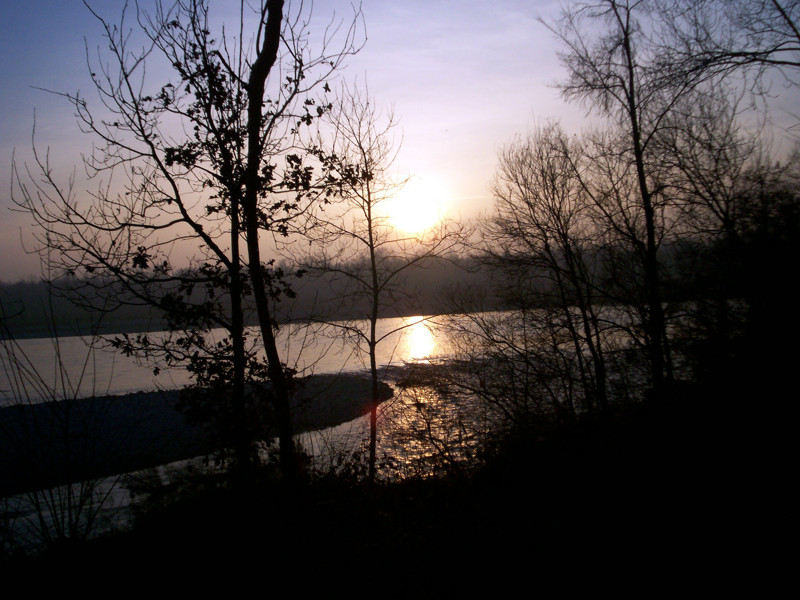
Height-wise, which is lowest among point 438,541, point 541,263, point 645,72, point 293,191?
point 438,541

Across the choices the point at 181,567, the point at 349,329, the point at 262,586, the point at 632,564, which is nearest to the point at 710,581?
the point at 632,564

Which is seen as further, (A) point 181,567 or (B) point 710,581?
(A) point 181,567

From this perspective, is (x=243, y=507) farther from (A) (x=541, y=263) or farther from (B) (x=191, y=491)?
(A) (x=541, y=263)

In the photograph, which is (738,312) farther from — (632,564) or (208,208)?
(208,208)

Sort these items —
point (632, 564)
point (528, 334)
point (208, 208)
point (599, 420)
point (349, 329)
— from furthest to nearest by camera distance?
point (528, 334), point (349, 329), point (599, 420), point (208, 208), point (632, 564)

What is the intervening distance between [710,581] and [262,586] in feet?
13.8

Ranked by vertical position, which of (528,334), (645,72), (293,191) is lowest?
(528,334)

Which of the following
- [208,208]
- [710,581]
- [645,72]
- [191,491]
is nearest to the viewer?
[710,581]

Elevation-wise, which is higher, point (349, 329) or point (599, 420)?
point (349, 329)

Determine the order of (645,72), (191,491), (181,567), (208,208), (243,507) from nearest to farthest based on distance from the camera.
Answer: (181,567) → (243,507) → (208,208) → (191,491) → (645,72)

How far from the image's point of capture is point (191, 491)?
8.43 m

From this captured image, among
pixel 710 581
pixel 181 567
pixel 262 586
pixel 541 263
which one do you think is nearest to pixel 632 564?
pixel 710 581

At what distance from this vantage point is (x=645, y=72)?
9.45 metres

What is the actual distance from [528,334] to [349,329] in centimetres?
489
